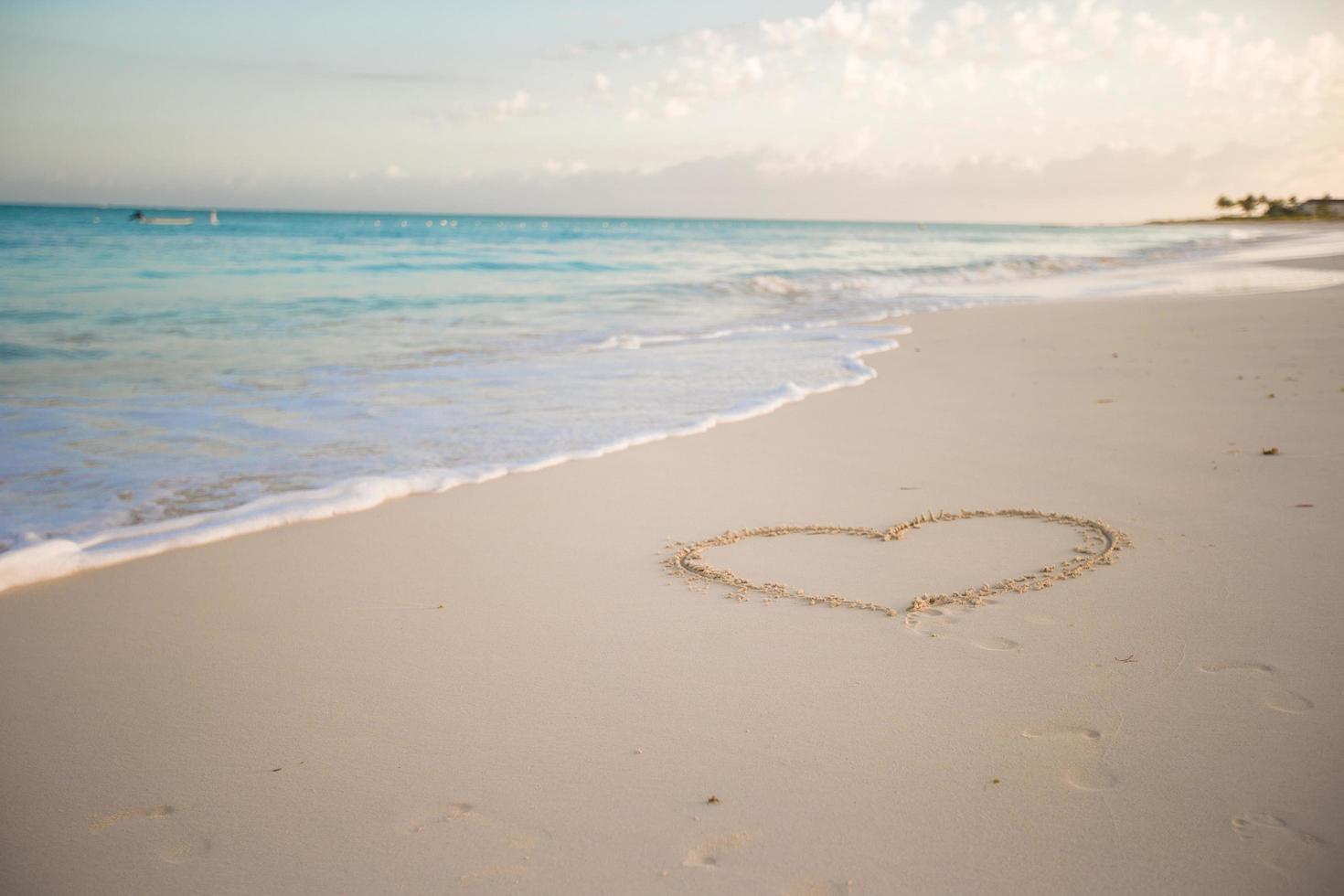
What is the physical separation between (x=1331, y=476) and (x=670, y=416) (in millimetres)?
3948

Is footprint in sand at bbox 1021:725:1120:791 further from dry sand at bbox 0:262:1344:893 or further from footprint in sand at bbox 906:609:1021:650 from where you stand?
footprint in sand at bbox 906:609:1021:650

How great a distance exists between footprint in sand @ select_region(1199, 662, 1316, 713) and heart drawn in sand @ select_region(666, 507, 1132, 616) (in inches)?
27.9

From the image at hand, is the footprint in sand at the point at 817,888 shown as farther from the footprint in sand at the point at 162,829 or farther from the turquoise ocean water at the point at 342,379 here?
the turquoise ocean water at the point at 342,379

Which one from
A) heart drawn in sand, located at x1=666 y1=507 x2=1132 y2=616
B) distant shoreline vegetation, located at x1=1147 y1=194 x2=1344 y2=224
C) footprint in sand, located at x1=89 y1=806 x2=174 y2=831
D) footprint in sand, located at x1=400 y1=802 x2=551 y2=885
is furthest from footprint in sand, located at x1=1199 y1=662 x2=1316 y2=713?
distant shoreline vegetation, located at x1=1147 y1=194 x2=1344 y2=224

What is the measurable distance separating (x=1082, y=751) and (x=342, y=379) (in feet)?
24.6

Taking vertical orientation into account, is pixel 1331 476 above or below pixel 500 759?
above

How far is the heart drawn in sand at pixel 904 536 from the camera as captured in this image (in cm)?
319

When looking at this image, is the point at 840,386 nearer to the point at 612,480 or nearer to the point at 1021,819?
the point at 612,480

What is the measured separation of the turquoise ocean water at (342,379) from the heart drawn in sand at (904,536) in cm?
175

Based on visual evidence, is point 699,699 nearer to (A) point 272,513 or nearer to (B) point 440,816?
(B) point 440,816

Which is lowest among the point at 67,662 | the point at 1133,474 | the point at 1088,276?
the point at 67,662

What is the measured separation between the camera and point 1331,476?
176 inches

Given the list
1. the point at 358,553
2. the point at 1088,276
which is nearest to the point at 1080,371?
the point at 358,553

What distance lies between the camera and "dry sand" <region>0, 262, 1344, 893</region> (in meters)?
1.89
